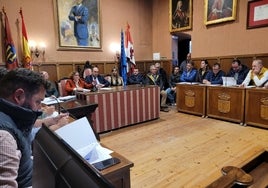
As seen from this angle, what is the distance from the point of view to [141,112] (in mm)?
4152

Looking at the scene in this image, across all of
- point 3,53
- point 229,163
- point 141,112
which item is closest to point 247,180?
point 229,163

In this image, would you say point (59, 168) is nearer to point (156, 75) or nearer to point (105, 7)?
point (156, 75)

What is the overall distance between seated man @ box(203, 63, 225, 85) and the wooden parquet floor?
Answer: 0.88 meters

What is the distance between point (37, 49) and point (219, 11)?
4337 millimetres

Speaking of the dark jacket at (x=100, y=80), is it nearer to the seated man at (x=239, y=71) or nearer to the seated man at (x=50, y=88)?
the seated man at (x=50, y=88)

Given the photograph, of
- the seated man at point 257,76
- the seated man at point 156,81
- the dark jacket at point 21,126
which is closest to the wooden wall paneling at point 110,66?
the seated man at point 156,81

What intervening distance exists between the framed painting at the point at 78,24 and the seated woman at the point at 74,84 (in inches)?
49.2

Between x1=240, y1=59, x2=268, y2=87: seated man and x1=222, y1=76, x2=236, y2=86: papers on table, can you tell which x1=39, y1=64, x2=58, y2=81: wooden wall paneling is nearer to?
x1=222, y1=76, x2=236, y2=86: papers on table

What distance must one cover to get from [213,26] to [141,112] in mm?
2944

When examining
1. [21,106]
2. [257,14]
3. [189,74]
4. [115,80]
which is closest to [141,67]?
[115,80]

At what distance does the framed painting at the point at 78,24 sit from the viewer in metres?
5.03

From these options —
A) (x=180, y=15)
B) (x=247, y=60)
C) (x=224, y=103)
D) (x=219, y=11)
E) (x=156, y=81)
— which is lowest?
(x=224, y=103)

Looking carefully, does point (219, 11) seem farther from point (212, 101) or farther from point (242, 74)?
point (212, 101)

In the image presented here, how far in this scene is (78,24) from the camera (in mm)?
5266
